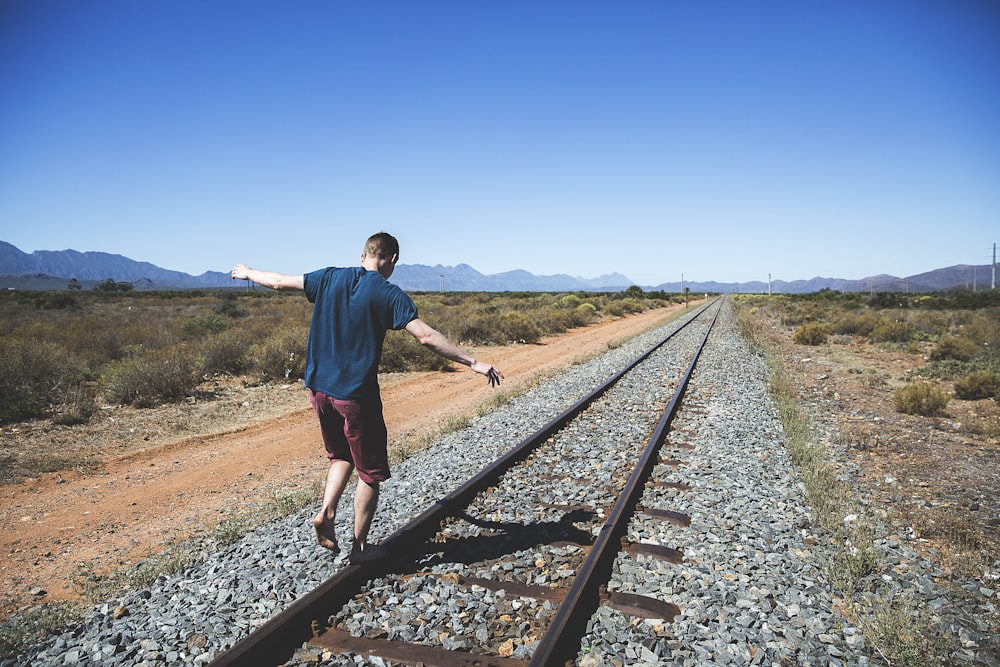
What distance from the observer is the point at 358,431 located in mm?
3434

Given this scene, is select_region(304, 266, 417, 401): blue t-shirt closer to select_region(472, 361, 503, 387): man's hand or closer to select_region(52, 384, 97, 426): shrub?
select_region(472, 361, 503, 387): man's hand

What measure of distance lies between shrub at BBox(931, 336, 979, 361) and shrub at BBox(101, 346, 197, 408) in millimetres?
19301

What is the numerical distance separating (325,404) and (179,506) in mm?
3574

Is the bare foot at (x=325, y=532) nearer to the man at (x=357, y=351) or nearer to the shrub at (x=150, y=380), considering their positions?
the man at (x=357, y=351)

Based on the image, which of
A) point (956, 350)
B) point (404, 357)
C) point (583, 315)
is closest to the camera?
point (956, 350)

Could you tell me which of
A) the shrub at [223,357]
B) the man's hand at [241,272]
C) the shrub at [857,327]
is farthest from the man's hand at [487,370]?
the shrub at [857,327]

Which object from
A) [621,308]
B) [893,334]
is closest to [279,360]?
[893,334]

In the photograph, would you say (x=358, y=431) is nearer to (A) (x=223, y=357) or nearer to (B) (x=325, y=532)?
(B) (x=325, y=532)

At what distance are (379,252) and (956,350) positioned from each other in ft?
58.4

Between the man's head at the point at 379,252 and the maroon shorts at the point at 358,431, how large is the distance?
2.85 feet

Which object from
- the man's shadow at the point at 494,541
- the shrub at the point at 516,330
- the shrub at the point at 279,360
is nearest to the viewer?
the man's shadow at the point at 494,541

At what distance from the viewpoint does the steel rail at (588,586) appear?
9.43 feet

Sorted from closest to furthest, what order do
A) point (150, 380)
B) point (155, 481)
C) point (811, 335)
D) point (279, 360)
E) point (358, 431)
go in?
point (358, 431)
point (155, 481)
point (150, 380)
point (279, 360)
point (811, 335)

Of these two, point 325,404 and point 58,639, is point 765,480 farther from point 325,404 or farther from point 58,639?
point 58,639
